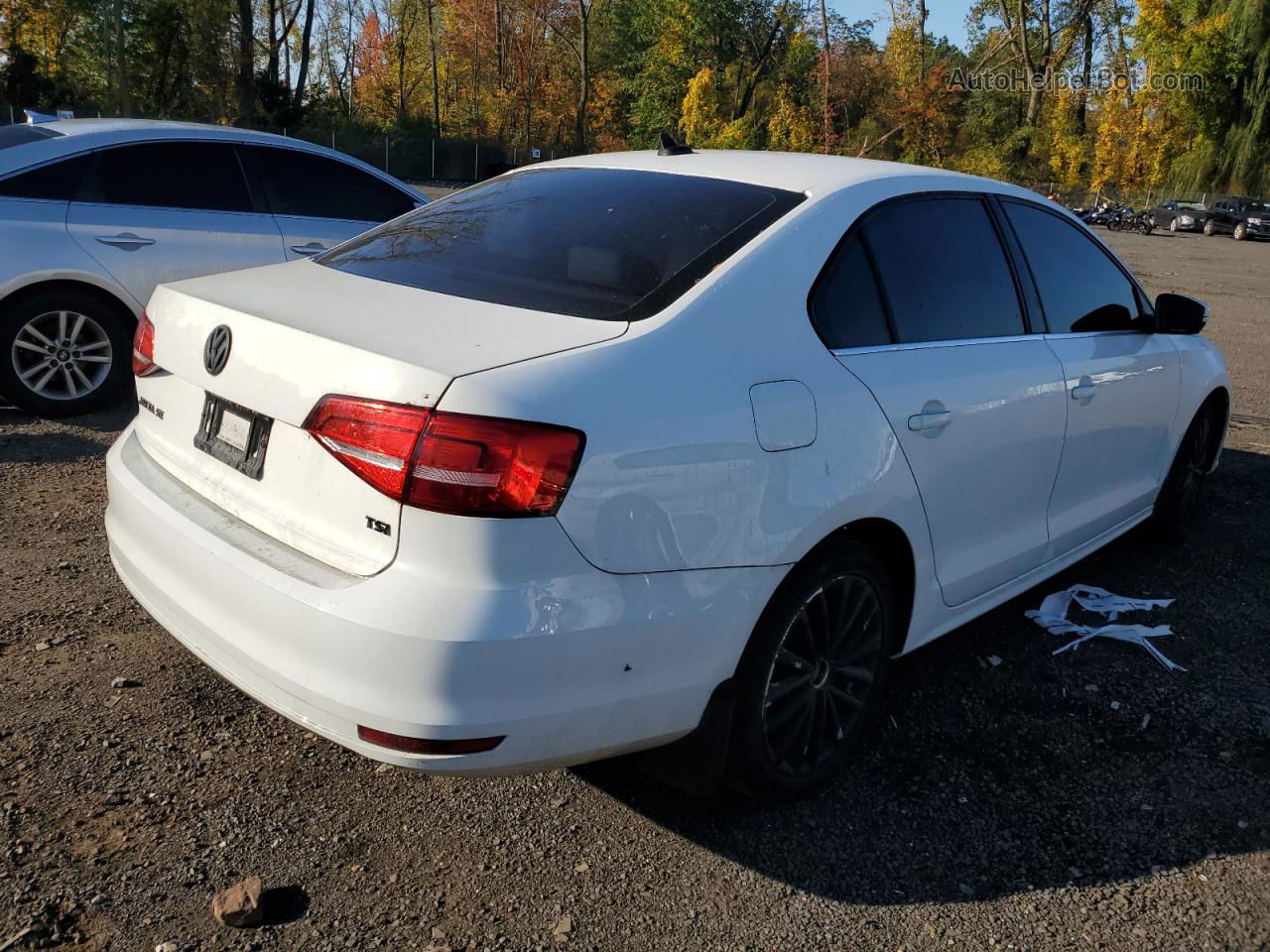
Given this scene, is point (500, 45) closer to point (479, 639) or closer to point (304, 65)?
point (304, 65)

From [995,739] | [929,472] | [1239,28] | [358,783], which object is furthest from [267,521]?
[1239,28]

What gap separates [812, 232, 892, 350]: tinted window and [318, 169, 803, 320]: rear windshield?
0.22 meters

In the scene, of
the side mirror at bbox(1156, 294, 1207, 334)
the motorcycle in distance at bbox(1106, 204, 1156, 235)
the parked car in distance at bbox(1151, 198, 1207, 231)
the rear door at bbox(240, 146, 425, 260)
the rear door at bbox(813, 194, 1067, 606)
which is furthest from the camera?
the parked car in distance at bbox(1151, 198, 1207, 231)

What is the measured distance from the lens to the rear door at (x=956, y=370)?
302cm

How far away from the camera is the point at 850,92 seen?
185 ft

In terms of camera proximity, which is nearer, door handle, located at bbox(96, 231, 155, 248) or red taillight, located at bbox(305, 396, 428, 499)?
red taillight, located at bbox(305, 396, 428, 499)

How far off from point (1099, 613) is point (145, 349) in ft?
12.0

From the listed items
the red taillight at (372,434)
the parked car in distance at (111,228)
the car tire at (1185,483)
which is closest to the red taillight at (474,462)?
the red taillight at (372,434)

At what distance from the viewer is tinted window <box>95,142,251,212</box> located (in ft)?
20.8

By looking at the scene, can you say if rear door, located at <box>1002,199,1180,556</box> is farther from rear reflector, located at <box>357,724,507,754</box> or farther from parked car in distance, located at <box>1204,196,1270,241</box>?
parked car in distance, located at <box>1204,196,1270,241</box>

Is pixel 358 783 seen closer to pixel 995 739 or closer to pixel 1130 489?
pixel 995 739

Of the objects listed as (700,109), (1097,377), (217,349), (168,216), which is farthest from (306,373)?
(700,109)

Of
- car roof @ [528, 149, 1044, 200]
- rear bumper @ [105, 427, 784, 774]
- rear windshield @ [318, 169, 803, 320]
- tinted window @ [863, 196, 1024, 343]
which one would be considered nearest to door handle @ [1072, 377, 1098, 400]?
tinted window @ [863, 196, 1024, 343]

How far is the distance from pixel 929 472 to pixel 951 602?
0.54 metres
